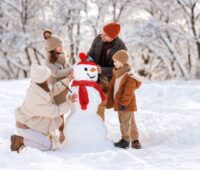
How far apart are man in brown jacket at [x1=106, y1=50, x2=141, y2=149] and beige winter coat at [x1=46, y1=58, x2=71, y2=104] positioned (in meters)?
0.70

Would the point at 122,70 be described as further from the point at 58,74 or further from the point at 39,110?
the point at 39,110

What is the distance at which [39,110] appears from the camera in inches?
249

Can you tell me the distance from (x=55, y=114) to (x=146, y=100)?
491cm

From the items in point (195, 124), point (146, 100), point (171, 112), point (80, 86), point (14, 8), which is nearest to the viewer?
point (80, 86)

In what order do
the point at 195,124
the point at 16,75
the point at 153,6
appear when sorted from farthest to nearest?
the point at 16,75, the point at 153,6, the point at 195,124

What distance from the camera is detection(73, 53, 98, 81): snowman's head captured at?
21.6 feet

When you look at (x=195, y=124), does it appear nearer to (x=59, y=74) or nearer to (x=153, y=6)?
(x=59, y=74)

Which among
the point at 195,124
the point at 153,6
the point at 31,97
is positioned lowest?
the point at 195,124

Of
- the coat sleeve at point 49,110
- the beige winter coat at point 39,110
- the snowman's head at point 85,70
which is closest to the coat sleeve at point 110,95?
the snowman's head at point 85,70

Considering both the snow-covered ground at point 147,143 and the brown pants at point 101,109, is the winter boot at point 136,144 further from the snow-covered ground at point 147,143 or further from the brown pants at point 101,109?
the brown pants at point 101,109

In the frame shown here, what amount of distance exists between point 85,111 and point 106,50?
1.02 m

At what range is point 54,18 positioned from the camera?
24.9 m

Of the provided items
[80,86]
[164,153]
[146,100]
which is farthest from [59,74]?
[146,100]

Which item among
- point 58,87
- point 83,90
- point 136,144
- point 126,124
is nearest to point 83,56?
point 83,90
